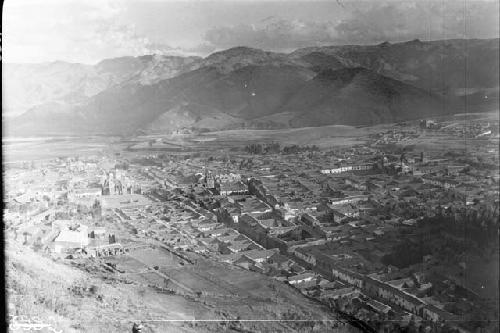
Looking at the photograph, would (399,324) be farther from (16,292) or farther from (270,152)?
(16,292)

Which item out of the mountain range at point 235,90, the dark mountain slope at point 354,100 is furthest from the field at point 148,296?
the dark mountain slope at point 354,100

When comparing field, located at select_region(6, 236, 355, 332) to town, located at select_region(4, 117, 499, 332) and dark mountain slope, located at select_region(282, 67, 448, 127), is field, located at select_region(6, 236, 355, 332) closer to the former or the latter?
town, located at select_region(4, 117, 499, 332)

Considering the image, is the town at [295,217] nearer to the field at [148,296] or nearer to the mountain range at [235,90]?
the field at [148,296]

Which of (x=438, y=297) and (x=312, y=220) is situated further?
(x=312, y=220)

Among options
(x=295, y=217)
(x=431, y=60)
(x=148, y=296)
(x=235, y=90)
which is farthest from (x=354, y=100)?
(x=148, y=296)

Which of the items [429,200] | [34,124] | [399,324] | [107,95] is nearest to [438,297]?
[399,324]
